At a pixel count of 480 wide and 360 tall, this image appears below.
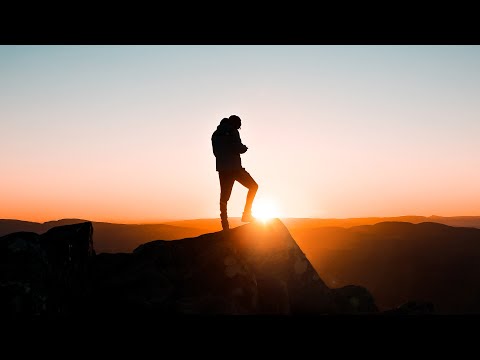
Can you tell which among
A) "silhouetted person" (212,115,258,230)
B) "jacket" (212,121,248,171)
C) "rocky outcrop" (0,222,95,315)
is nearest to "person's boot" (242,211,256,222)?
"silhouetted person" (212,115,258,230)

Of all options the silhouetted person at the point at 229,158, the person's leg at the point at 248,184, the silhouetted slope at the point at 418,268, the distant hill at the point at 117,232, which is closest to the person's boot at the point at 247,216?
the person's leg at the point at 248,184

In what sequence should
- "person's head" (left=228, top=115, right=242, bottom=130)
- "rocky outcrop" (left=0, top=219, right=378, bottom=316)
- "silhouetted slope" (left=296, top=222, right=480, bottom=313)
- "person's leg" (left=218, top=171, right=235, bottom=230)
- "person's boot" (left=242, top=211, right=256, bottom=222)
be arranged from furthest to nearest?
"silhouetted slope" (left=296, top=222, right=480, bottom=313) < "person's boot" (left=242, top=211, right=256, bottom=222) < "person's leg" (left=218, top=171, right=235, bottom=230) < "person's head" (left=228, top=115, right=242, bottom=130) < "rocky outcrop" (left=0, top=219, right=378, bottom=316)

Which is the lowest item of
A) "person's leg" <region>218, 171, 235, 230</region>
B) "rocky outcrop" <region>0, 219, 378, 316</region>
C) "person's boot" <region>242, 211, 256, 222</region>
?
"rocky outcrop" <region>0, 219, 378, 316</region>

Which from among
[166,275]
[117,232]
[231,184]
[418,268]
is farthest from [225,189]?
[117,232]

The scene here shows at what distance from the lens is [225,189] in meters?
9.21

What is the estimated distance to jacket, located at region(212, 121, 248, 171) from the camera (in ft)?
28.5

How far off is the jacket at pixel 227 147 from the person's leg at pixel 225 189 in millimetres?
167

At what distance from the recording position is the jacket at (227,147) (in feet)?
28.5

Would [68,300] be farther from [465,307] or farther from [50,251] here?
[465,307]

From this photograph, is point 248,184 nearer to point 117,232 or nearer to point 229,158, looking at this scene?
point 229,158

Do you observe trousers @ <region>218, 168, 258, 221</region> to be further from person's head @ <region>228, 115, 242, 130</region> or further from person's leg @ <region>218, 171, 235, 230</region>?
person's head @ <region>228, 115, 242, 130</region>
